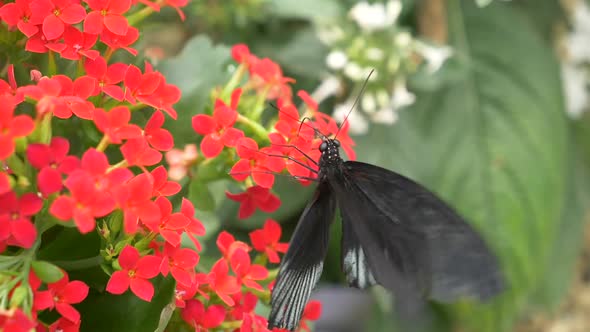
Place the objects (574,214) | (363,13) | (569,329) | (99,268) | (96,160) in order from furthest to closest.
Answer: (569,329) → (574,214) → (363,13) → (99,268) → (96,160)

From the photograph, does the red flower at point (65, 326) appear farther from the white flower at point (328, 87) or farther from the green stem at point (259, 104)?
the white flower at point (328, 87)

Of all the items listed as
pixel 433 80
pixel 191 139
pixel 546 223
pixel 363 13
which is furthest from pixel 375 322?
pixel 191 139

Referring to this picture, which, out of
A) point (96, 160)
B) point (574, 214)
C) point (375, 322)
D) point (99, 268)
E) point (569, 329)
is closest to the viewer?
point (96, 160)

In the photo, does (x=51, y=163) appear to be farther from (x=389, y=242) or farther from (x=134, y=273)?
(x=389, y=242)

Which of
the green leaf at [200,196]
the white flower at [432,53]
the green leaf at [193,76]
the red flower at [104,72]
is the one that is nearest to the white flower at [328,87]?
the white flower at [432,53]

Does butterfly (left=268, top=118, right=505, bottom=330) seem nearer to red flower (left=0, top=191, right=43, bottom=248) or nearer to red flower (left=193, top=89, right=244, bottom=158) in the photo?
red flower (left=193, top=89, right=244, bottom=158)

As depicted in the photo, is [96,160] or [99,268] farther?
[99,268]

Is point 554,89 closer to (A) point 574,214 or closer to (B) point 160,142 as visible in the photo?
(A) point 574,214

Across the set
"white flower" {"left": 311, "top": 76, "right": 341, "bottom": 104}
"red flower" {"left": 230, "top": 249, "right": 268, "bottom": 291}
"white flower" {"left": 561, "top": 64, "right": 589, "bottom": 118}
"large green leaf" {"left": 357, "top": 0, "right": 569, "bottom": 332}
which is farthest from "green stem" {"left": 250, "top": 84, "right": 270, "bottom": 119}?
"white flower" {"left": 561, "top": 64, "right": 589, "bottom": 118}
